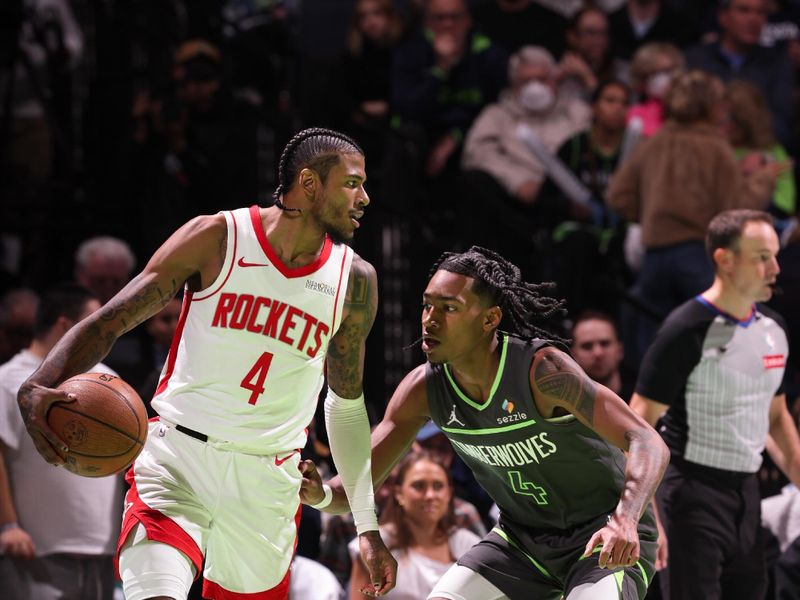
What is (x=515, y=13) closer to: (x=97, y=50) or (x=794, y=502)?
(x=97, y=50)

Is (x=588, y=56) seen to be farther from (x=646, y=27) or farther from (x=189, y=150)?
(x=189, y=150)

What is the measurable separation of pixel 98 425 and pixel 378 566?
3.56ft

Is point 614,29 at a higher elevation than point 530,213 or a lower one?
higher

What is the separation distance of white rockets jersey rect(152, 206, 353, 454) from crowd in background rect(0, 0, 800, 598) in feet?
Answer: 7.75

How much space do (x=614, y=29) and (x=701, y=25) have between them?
2.43 feet

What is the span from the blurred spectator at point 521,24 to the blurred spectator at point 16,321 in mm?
3899

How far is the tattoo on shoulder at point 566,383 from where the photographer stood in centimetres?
408

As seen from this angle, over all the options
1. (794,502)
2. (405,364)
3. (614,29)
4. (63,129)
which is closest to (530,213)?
(405,364)

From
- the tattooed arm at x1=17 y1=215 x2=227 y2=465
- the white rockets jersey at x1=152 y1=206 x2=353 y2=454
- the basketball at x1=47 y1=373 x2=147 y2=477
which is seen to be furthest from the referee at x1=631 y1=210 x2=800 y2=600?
the basketball at x1=47 y1=373 x2=147 y2=477

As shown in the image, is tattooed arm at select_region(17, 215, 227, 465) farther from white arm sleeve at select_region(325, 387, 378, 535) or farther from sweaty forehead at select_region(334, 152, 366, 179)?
white arm sleeve at select_region(325, 387, 378, 535)

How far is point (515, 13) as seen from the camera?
363 inches

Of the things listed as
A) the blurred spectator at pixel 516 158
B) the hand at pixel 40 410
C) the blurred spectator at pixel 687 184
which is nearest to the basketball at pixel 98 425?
the hand at pixel 40 410

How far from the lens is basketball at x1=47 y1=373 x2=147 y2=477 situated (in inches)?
150

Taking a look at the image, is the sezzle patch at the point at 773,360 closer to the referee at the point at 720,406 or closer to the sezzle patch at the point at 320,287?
the referee at the point at 720,406
